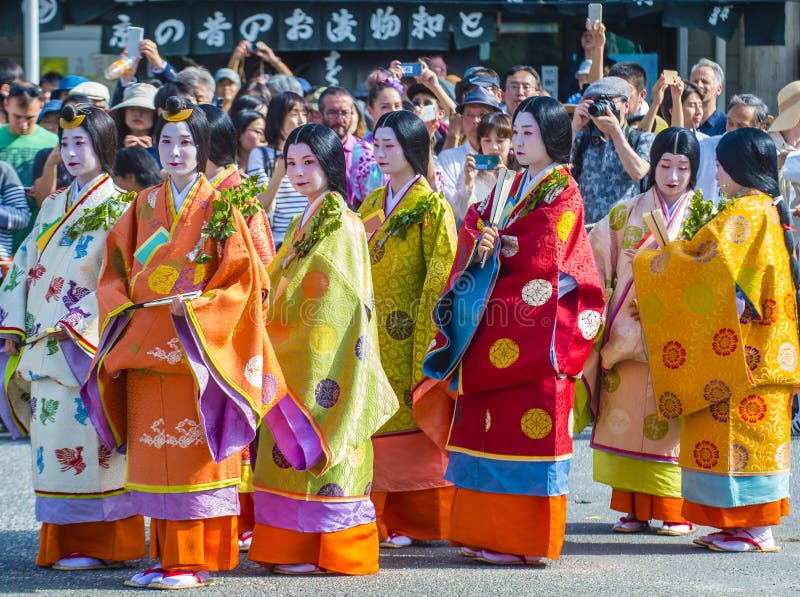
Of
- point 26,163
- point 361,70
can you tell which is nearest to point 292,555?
point 26,163

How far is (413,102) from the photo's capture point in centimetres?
961

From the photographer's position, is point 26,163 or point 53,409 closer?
point 53,409

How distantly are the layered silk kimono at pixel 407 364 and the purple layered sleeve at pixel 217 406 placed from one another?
43.5 inches

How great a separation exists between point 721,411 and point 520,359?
991 mm

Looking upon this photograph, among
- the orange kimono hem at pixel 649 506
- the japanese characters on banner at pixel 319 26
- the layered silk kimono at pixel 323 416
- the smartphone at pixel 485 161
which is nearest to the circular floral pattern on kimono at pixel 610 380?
the orange kimono hem at pixel 649 506

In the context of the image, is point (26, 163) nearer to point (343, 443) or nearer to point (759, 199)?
point (343, 443)

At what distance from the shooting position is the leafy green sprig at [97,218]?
18.5 ft

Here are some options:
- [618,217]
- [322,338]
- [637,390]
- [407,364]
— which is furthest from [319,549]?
[618,217]

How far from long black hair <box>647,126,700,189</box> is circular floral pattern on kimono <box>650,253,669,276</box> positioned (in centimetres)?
56

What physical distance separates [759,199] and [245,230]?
2341mm

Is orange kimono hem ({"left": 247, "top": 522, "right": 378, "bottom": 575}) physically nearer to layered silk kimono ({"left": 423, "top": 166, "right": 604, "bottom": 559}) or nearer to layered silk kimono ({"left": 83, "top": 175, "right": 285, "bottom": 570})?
layered silk kimono ({"left": 83, "top": 175, "right": 285, "bottom": 570})

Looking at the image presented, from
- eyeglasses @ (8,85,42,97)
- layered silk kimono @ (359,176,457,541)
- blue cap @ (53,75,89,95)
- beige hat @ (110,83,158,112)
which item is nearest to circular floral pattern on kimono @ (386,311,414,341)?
layered silk kimono @ (359,176,457,541)

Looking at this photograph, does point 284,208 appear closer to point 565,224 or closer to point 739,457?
point 565,224

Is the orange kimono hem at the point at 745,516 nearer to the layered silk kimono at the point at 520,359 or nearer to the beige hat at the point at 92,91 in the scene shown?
the layered silk kimono at the point at 520,359
